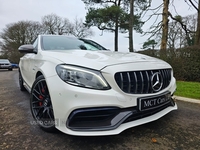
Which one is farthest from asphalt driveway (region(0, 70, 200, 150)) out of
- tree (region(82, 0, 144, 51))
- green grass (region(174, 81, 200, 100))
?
tree (region(82, 0, 144, 51))

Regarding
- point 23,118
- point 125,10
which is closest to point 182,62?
point 23,118

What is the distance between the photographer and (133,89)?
1.62 m

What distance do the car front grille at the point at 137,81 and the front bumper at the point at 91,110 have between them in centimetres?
8

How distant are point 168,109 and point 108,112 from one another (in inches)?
36.0

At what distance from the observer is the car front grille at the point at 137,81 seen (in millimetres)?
1569

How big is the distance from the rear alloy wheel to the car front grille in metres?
0.85

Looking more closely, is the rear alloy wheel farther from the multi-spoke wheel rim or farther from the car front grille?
the car front grille

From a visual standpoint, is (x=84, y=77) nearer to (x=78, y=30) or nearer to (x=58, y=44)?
(x=58, y=44)

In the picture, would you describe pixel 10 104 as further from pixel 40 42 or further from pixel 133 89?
pixel 133 89

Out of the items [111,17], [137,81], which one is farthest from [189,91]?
[111,17]

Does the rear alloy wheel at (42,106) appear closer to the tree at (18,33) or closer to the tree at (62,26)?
the tree at (62,26)

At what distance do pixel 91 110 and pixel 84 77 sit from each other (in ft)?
1.06

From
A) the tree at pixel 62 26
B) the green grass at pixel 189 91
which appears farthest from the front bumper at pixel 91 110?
the tree at pixel 62 26

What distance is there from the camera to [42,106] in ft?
6.31
